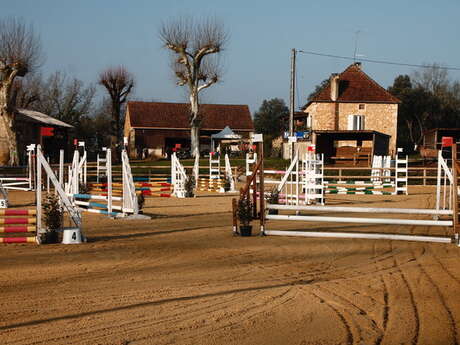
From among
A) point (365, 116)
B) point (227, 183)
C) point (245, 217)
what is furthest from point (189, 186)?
point (365, 116)

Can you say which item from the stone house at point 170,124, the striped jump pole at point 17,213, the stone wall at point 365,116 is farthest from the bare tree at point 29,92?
the striped jump pole at point 17,213

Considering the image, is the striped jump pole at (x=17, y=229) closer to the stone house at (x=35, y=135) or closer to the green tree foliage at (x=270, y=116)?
the stone house at (x=35, y=135)

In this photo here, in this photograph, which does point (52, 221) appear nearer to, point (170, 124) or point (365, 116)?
point (365, 116)

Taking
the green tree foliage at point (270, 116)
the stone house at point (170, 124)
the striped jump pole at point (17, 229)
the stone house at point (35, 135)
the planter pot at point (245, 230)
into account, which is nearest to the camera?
the striped jump pole at point (17, 229)

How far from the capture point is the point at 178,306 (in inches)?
231

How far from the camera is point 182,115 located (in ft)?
196

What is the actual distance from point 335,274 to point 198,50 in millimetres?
39858

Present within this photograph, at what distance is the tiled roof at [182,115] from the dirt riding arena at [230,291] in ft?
156

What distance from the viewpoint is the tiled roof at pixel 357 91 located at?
47812mm

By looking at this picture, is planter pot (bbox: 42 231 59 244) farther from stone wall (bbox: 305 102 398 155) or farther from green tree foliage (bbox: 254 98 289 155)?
green tree foliage (bbox: 254 98 289 155)

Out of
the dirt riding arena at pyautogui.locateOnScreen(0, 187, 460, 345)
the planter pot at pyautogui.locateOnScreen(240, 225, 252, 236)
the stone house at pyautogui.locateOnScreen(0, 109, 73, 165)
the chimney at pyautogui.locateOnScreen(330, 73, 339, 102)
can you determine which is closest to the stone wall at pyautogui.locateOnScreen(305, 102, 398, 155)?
the chimney at pyautogui.locateOnScreen(330, 73, 339, 102)

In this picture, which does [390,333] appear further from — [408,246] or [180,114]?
[180,114]

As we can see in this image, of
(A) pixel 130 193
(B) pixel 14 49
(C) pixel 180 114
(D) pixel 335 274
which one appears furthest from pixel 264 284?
(C) pixel 180 114

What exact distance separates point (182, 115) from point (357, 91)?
18.9m
